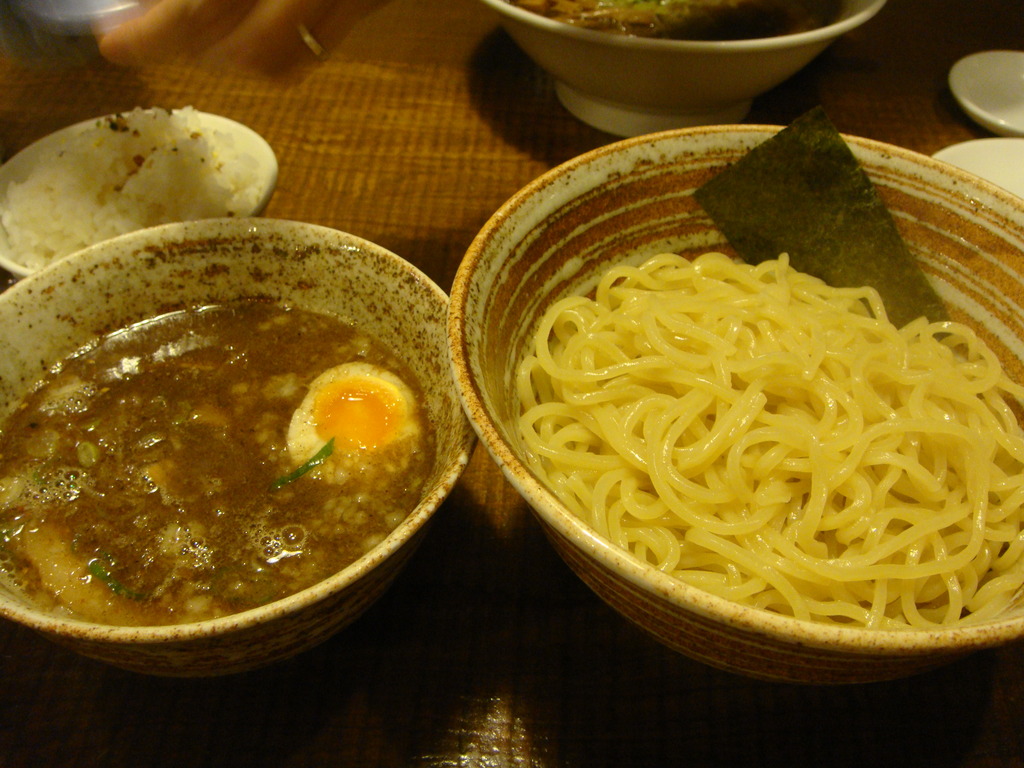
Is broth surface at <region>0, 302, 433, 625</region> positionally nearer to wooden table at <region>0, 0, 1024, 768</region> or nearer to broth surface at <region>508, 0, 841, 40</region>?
wooden table at <region>0, 0, 1024, 768</region>

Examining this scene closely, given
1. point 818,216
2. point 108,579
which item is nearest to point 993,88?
point 818,216

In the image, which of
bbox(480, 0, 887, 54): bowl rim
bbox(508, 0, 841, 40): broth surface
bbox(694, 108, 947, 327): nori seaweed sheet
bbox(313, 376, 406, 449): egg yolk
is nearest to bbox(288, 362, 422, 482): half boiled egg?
bbox(313, 376, 406, 449): egg yolk

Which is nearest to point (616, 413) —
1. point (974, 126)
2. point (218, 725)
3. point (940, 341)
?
point (940, 341)

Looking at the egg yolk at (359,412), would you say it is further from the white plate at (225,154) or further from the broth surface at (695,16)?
the broth surface at (695,16)

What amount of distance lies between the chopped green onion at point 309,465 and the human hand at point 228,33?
3.16ft

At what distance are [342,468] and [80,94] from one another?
2.44 metres

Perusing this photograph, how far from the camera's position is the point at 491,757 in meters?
1.31

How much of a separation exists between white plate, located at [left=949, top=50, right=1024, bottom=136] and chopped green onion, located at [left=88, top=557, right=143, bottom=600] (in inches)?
132

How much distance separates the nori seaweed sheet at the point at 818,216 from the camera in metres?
1.65

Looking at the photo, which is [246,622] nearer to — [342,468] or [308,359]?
[342,468]

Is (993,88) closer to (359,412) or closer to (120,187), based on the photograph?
(359,412)

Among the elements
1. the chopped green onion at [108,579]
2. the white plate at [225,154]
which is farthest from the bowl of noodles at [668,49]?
the chopped green onion at [108,579]

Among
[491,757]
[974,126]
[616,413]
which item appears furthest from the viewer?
[974,126]

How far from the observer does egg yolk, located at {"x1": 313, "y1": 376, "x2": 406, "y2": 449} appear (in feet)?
5.10
